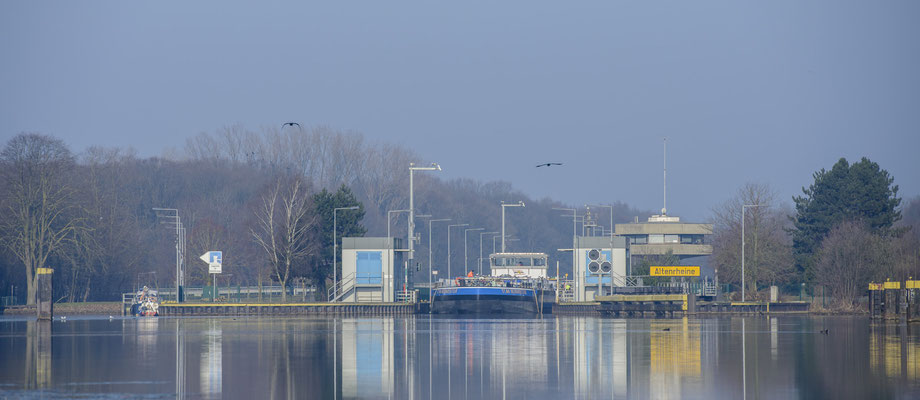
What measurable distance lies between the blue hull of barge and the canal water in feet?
122

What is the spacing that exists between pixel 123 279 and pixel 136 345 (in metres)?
68.2

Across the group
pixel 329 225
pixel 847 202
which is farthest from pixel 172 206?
pixel 847 202

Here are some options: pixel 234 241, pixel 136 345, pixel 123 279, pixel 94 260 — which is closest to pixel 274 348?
pixel 136 345

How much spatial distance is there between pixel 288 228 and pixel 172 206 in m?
41.1

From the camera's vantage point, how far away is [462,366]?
2945 cm

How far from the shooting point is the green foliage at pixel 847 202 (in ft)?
318

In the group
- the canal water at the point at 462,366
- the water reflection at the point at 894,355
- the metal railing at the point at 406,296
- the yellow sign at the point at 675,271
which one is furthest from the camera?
the metal railing at the point at 406,296

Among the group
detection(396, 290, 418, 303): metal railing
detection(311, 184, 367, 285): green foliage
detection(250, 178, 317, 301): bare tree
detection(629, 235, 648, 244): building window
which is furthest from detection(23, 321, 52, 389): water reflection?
detection(629, 235, 648, 244): building window

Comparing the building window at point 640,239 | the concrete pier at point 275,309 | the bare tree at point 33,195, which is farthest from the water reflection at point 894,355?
the building window at point 640,239

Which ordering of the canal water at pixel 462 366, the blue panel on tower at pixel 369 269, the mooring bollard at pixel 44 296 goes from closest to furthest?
the canal water at pixel 462 366
the mooring bollard at pixel 44 296
the blue panel on tower at pixel 369 269

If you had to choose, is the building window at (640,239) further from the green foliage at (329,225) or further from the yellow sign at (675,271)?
the green foliage at (329,225)

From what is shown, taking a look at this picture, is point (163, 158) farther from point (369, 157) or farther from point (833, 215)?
point (833, 215)

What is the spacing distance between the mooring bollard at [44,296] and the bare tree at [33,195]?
2432cm

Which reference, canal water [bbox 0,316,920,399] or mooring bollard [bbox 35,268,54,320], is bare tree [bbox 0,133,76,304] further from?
canal water [bbox 0,316,920,399]
